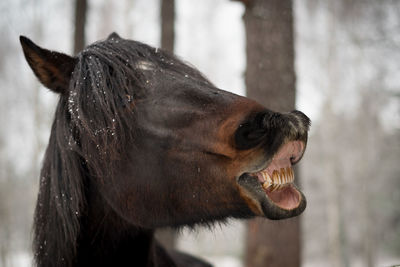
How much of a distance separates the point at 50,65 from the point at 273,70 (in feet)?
8.35

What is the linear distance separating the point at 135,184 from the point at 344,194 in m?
27.6

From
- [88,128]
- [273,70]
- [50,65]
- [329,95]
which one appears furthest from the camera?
[329,95]

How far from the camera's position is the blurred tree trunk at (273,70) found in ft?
12.6

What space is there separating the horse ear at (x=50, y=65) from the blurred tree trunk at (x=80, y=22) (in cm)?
433

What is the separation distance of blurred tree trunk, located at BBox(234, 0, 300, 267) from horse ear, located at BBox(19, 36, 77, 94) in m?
2.32

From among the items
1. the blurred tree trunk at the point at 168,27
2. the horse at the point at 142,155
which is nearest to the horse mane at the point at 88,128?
the horse at the point at 142,155

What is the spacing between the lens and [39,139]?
16469 millimetres

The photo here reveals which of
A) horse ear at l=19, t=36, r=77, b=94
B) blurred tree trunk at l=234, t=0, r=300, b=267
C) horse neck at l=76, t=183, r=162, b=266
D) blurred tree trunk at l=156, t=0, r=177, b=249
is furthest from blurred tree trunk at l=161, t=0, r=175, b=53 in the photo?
horse neck at l=76, t=183, r=162, b=266

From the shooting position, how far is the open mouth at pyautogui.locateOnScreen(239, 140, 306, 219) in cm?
149

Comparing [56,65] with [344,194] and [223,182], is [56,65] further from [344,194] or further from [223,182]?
[344,194]

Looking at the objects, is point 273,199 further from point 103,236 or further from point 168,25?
point 168,25

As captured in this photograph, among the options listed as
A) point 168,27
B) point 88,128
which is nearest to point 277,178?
point 88,128

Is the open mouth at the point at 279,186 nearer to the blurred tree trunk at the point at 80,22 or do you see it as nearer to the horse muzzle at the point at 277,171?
the horse muzzle at the point at 277,171

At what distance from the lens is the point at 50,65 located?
1962mm
